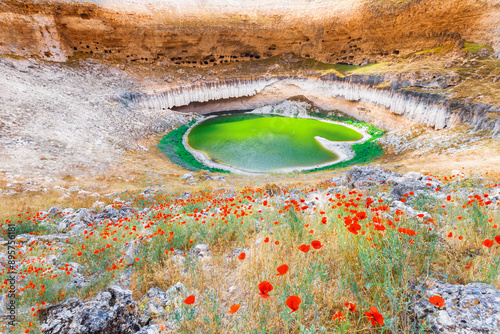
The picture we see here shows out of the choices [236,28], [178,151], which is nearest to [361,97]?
[236,28]

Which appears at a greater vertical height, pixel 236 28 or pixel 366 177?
pixel 236 28

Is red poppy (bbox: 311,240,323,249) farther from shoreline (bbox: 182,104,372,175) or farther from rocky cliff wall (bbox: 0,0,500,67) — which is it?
rocky cliff wall (bbox: 0,0,500,67)

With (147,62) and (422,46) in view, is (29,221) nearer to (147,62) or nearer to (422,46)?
(147,62)

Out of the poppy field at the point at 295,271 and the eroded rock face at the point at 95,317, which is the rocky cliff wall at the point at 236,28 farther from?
the eroded rock face at the point at 95,317

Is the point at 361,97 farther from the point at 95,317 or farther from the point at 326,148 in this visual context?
the point at 95,317

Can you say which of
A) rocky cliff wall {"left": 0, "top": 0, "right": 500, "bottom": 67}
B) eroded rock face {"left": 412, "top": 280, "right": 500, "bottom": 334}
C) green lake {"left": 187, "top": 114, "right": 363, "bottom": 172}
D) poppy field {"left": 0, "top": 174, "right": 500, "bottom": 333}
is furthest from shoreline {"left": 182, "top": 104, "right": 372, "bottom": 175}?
eroded rock face {"left": 412, "top": 280, "right": 500, "bottom": 334}

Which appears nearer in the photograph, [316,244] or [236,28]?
[316,244]
